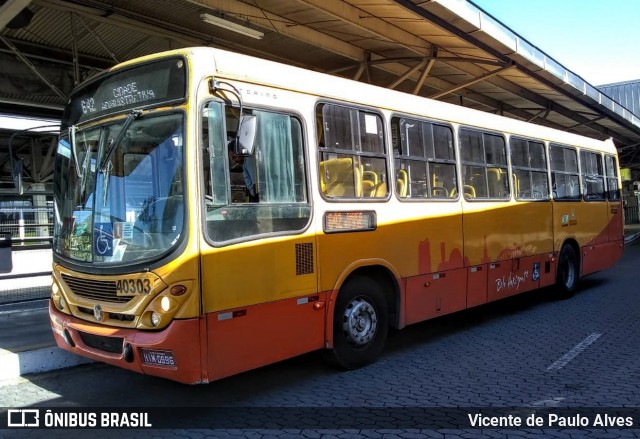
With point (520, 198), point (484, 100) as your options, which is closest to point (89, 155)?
point (520, 198)

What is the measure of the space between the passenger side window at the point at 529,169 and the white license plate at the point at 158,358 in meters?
6.28

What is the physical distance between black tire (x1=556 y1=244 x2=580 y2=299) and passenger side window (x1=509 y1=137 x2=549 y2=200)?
137cm

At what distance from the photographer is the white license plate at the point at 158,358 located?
4078 mm

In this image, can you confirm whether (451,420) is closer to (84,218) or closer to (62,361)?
(84,218)

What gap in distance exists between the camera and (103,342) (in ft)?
14.8

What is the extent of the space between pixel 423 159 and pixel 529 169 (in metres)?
3.19

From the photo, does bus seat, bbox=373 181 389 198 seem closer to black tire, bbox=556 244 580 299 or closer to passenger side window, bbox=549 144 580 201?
passenger side window, bbox=549 144 580 201

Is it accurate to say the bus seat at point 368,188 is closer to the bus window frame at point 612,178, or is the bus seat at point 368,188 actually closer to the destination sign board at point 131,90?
the destination sign board at point 131,90

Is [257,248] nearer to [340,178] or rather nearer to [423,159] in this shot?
[340,178]

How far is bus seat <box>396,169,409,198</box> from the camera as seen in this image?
6.23 metres

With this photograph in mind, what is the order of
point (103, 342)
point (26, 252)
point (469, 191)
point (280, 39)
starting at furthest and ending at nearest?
point (26, 252) < point (280, 39) < point (469, 191) < point (103, 342)

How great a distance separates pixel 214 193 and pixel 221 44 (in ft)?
24.2

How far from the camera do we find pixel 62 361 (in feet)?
19.1

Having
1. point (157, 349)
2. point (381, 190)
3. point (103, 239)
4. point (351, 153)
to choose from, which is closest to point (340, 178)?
point (351, 153)
